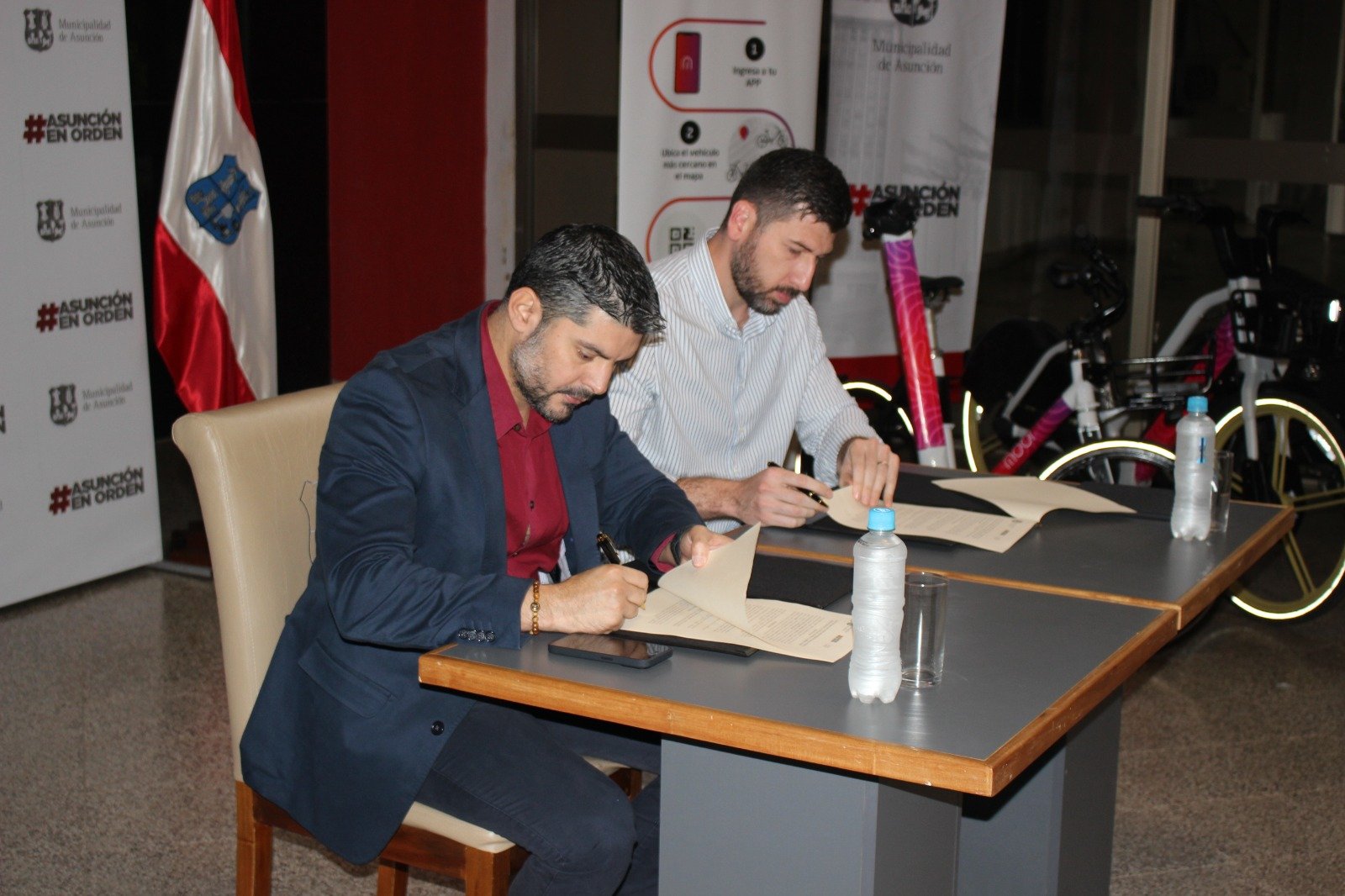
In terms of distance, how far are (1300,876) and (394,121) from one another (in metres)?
4.02

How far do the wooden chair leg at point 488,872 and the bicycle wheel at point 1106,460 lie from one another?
235cm

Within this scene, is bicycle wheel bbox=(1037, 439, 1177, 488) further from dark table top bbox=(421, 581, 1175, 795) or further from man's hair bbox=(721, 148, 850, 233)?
dark table top bbox=(421, 581, 1175, 795)

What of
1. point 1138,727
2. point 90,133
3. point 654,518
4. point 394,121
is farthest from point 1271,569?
point 90,133

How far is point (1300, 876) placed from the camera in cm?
286

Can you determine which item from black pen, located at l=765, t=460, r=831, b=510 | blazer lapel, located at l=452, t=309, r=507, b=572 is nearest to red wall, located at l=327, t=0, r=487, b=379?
black pen, located at l=765, t=460, r=831, b=510

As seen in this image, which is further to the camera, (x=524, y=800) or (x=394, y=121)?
(x=394, y=121)

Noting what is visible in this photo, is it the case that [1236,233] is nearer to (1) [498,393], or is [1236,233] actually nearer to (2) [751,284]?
(2) [751,284]

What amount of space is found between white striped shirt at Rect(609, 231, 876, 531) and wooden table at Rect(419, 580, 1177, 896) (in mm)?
949

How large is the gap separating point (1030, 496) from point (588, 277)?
3.33ft

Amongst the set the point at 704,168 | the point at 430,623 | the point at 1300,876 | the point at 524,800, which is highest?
the point at 704,168

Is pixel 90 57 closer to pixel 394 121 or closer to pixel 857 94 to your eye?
pixel 394 121

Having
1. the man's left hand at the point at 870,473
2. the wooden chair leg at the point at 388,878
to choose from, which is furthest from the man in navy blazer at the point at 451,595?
the man's left hand at the point at 870,473

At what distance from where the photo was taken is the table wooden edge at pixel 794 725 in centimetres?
147

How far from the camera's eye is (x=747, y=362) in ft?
9.88
